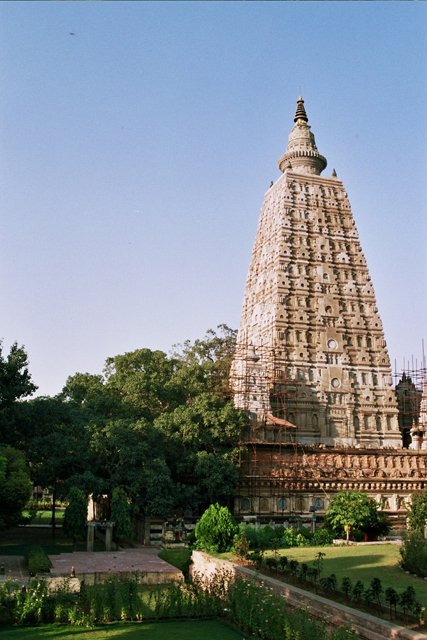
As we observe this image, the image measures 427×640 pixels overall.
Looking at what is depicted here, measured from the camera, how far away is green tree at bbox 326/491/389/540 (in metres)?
30.2

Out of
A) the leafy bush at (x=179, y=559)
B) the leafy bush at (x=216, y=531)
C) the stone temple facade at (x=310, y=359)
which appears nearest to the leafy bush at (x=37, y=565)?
the leafy bush at (x=179, y=559)

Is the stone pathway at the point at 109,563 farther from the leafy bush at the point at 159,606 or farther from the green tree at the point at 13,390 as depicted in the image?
the green tree at the point at 13,390

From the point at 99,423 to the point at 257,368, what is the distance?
14.5m

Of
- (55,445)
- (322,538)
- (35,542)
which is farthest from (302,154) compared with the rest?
(35,542)

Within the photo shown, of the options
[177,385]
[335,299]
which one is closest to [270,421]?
[177,385]

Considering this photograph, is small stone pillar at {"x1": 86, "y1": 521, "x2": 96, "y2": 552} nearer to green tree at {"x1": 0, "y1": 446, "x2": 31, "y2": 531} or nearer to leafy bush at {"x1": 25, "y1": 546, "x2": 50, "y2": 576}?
green tree at {"x1": 0, "y1": 446, "x2": 31, "y2": 531}

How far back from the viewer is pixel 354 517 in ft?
99.3

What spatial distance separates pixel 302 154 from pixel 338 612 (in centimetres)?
5037

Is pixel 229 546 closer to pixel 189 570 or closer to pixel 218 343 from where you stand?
pixel 189 570

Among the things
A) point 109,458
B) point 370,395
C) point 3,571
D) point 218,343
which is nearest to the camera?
point 3,571

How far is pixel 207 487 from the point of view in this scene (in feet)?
120

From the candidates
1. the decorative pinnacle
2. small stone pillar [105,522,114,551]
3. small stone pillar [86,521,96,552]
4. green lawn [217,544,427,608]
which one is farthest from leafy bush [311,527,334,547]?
the decorative pinnacle

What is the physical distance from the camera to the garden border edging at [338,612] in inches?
537

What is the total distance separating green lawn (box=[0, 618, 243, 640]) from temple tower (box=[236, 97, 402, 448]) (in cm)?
2730
